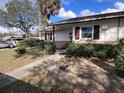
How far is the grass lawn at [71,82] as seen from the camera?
705cm

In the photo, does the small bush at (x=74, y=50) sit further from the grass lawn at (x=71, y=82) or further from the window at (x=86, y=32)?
the grass lawn at (x=71, y=82)

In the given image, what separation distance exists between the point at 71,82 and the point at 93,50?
577 centimetres

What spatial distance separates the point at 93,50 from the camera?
1295 cm

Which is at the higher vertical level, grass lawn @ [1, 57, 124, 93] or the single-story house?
the single-story house

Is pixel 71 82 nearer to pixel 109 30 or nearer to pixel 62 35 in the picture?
pixel 109 30

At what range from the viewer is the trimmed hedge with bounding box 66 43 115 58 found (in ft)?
40.5

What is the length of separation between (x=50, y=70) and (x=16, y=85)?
2490mm

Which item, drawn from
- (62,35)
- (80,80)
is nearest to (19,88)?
(80,80)

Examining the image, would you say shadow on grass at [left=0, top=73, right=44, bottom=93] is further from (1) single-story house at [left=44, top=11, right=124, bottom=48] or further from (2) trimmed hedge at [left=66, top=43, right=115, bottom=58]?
(1) single-story house at [left=44, top=11, right=124, bottom=48]

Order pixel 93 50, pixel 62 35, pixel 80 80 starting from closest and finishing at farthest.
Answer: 1. pixel 80 80
2. pixel 93 50
3. pixel 62 35

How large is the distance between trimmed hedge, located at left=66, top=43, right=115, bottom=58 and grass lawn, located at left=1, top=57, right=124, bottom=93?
2.42 metres

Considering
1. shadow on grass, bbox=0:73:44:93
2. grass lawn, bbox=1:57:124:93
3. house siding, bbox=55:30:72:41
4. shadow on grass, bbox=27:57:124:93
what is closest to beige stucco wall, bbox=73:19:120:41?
shadow on grass, bbox=27:57:124:93

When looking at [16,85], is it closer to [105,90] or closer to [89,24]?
[105,90]

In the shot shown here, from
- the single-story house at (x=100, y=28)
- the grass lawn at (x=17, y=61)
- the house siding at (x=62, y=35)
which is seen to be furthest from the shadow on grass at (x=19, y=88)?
the house siding at (x=62, y=35)
